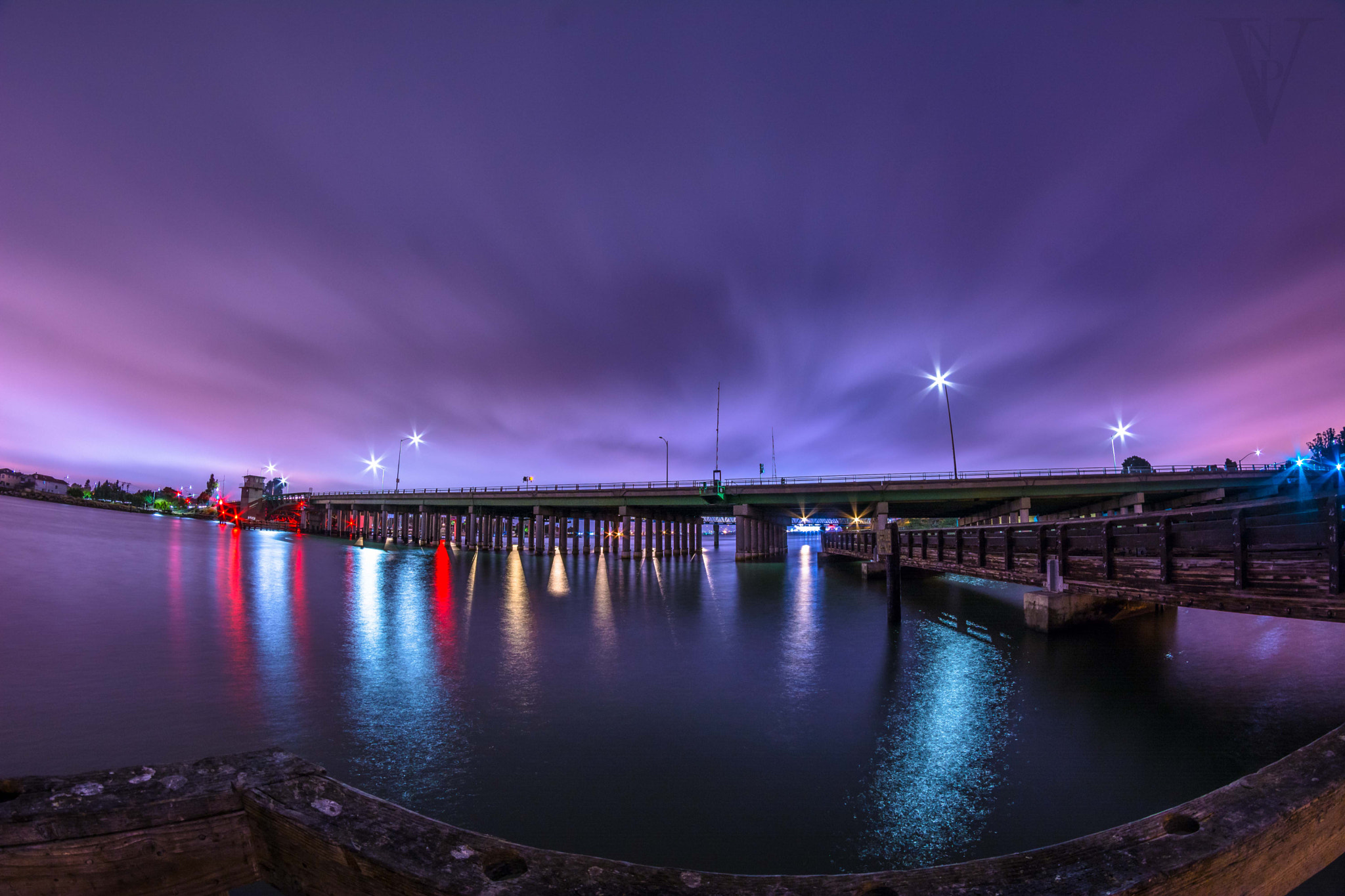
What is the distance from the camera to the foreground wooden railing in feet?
6.16

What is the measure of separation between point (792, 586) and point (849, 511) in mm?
57118

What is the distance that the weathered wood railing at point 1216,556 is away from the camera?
8.67 m

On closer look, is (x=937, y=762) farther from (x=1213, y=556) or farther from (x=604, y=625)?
(x=604, y=625)

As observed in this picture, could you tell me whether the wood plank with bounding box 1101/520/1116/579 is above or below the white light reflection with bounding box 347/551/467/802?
above

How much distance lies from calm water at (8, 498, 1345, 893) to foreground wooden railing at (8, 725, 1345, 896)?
600cm

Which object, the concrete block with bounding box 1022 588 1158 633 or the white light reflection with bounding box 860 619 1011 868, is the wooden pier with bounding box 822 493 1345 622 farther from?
the concrete block with bounding box 1022 588 1158 633

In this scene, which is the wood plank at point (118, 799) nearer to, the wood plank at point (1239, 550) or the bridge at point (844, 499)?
the wood plank at point (1239, 550)

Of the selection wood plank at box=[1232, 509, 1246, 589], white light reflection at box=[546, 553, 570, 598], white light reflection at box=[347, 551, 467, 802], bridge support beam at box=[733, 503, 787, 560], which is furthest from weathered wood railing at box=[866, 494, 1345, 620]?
bridge support beam at box=[733, 503, 787, 560]

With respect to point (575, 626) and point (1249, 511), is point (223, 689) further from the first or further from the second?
point (1249, 511)

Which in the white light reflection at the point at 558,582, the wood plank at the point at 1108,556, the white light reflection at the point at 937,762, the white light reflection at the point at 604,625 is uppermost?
the wood plank at the point at 1108,556

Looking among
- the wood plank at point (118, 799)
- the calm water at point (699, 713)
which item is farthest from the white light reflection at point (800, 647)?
the wood plank at point (118, 799)

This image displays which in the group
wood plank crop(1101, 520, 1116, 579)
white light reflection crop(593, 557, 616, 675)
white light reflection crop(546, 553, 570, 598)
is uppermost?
wood plank crop(1101, 520, 1116, 579)

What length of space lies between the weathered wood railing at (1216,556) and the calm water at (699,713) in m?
3.00

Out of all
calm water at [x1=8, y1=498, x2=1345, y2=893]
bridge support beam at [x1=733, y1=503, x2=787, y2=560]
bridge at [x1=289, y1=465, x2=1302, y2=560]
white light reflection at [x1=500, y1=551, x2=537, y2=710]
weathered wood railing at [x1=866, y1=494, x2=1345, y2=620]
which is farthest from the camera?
bridge support beam at [x1=733, y1=503, x2=787, y2=560]
